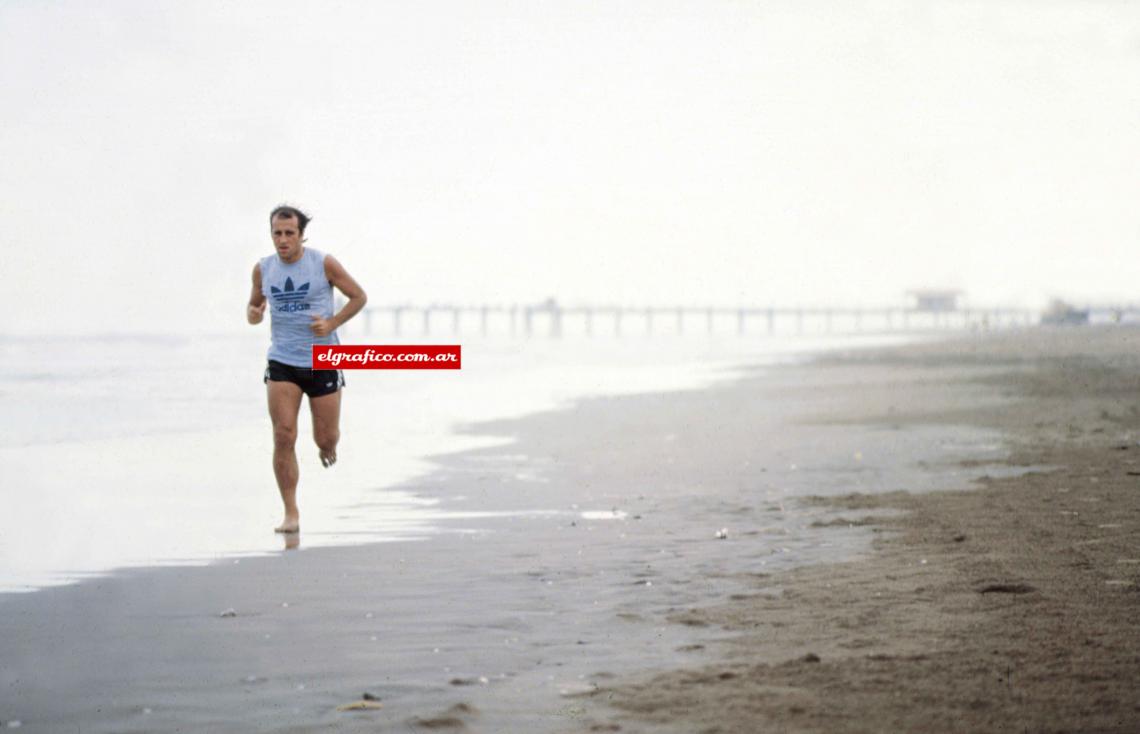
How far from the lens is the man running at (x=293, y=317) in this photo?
8.46 m

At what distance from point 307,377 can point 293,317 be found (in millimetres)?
398

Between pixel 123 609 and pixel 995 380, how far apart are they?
23.5 metres

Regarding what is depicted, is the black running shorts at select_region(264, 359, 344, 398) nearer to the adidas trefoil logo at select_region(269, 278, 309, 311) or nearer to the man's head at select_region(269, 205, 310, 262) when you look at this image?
the adidas trefoil logo at select_region(269, 278, 309, 311)

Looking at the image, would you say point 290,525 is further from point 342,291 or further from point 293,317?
point 342,291

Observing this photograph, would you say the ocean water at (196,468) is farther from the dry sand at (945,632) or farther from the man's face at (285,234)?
the dry sand at (945,632)

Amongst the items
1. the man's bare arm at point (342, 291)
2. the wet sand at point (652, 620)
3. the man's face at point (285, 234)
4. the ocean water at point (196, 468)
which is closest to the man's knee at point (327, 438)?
the ocean water at point (196, 468)

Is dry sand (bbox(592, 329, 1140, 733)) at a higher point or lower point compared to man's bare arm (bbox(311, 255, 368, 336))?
lower

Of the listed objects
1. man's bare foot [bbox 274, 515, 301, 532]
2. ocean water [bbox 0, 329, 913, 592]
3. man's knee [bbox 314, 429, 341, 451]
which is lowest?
ocean water [bbox 0, 329, 913, 592]

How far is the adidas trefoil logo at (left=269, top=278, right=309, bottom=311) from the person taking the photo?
333 inches

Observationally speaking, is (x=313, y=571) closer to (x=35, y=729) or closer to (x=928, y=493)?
(x=35, y=729)

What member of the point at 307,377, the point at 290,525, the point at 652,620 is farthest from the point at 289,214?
the point at 652,620

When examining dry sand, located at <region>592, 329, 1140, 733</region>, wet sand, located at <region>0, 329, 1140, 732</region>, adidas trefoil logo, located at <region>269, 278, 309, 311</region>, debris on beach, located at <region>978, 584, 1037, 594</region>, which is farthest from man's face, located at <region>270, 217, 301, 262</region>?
debris on beach, located at <region>978, 584, 1037, 594</region>

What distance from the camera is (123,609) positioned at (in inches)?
239

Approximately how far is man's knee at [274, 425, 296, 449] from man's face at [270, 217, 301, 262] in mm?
1056
